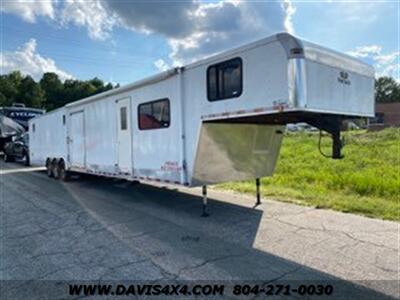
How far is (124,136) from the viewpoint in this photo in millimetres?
9656

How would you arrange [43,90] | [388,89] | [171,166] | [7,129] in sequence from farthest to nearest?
[388,89] < [43,90] < [7,129] < [171,166]

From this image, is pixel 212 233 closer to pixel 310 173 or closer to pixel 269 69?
pixel 269 69

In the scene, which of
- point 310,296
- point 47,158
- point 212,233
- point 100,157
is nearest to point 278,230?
point 212,233

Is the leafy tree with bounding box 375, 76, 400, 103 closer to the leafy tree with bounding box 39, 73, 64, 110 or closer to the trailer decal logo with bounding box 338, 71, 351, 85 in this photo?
the leafy tree with bounding box 39, 73, 64, 110

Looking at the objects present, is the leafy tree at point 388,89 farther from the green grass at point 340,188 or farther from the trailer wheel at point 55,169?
the trailer wheel at point 55,169

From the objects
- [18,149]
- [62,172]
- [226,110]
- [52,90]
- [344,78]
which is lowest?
[62,172]

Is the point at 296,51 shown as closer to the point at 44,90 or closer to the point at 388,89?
the point at 44,90

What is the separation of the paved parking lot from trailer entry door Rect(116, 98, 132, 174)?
955mm

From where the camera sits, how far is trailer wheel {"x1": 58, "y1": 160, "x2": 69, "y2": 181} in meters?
13.9

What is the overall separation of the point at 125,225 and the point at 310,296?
13.0ft

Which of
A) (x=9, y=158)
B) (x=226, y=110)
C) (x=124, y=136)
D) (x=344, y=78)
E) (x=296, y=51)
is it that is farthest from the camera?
(x=9, y=158)

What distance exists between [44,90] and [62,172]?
51775mm

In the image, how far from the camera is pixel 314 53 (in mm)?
5539

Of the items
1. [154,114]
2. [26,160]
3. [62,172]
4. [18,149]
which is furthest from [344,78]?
[18,149]
